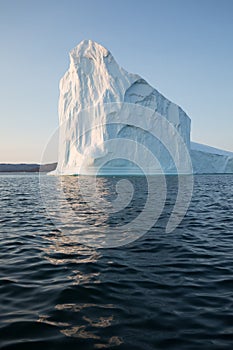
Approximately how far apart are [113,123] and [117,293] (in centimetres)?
3704

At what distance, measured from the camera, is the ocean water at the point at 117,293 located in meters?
2.68

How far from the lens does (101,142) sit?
126 feet

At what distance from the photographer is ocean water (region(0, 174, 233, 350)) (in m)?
2.68

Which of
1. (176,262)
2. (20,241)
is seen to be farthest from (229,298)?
(20,241)

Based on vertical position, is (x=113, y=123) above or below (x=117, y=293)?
above

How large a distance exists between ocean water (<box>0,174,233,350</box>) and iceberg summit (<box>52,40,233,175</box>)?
32632 mm

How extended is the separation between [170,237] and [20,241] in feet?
11.4

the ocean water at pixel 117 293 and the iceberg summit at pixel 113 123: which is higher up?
the iceberg summit at pixel 113 123

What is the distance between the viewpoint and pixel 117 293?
3.69 meters

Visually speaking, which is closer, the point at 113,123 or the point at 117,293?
the point at 117,293

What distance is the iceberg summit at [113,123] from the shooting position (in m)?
39.7

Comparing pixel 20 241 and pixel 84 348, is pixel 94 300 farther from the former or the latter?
pixel 20 241

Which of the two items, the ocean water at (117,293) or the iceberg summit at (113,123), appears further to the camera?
the iceberg summit at (113,123)

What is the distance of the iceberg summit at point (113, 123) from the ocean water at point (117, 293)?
107 ft
